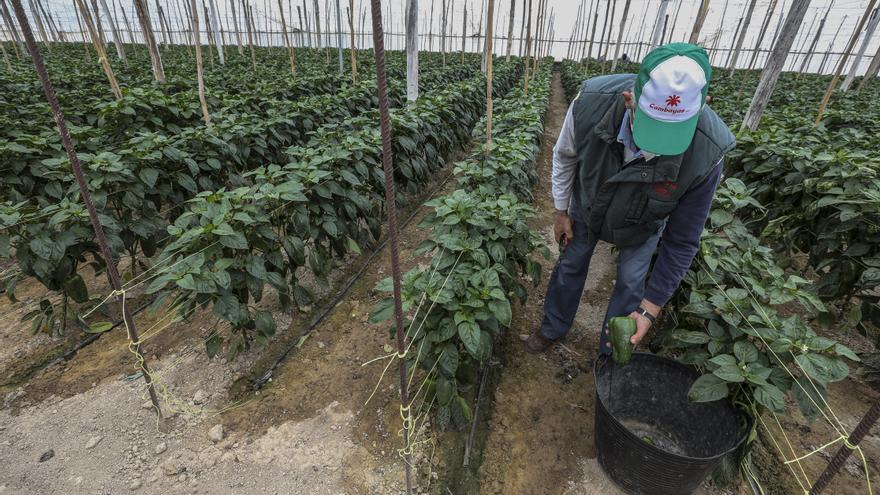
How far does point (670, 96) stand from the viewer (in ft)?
4.59

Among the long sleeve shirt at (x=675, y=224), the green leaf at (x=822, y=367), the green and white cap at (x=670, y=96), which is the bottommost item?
the green leaf at (x=822, y=367)

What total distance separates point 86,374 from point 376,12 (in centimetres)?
296

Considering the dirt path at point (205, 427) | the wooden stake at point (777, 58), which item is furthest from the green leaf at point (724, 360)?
the wooden stake at point (777, 58)

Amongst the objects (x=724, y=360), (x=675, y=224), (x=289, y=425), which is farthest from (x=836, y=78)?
A: (x=289, y=425)

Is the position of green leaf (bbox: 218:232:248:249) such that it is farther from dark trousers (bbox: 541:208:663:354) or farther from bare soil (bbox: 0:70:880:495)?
dark trousers (bbox: 541:208:663:354)

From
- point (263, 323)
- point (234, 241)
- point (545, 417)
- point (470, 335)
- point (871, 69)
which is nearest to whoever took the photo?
point (470, 335)

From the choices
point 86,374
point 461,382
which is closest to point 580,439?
point 461,382

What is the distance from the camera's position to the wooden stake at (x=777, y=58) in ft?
14.4

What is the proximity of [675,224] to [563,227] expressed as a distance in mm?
651

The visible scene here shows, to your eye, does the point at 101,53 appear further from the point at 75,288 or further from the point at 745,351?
the point at 745,351

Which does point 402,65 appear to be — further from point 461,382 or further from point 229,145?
point 461,382

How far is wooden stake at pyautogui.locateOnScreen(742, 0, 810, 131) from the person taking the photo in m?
4.38

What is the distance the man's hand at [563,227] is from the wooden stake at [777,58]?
11.9 ft

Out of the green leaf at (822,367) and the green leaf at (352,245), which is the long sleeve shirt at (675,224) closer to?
the green leaf at (822,367)
